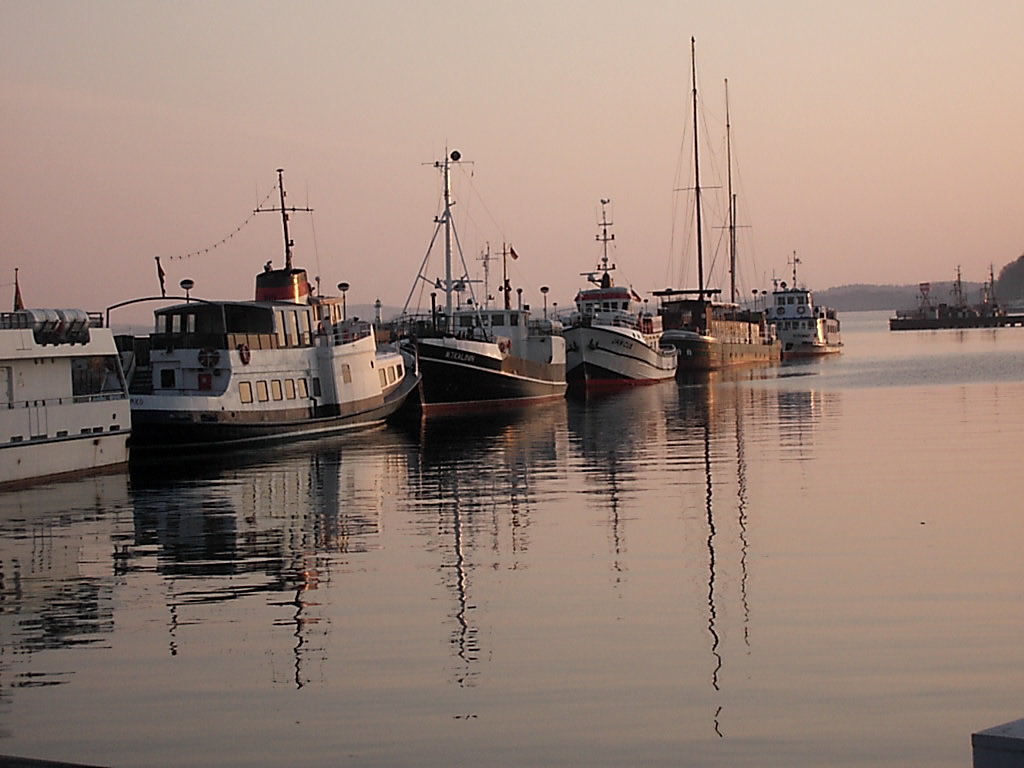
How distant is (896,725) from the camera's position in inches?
572

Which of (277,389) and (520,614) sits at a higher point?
(277,389)

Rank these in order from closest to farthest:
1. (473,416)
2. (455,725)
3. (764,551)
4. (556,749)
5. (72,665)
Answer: (556,749)
(455,725)
(72,665)
(764,551)
(473,416)

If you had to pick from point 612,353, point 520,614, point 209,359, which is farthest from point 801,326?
point 520,614

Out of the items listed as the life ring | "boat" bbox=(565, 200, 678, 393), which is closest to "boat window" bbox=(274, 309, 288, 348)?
the life ring

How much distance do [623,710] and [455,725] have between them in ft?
5.64

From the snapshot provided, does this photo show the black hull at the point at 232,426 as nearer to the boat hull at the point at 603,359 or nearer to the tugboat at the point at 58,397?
the tugboat at the point at 58,397

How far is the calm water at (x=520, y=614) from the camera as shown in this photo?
14.5 metres

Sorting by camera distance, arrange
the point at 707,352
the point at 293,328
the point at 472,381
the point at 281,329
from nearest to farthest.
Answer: the point at 281,329
the point at 293,328
the point at 472,381
the point at 707,352

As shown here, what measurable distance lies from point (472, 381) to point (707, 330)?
53.2m

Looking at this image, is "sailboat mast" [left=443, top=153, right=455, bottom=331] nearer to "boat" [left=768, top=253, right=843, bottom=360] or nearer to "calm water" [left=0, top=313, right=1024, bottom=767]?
"calm water" [left=0, top=313, right=1024, bottom=767]

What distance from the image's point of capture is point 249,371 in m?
48.5

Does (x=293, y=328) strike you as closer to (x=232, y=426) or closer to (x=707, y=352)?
(x=232, y=426)

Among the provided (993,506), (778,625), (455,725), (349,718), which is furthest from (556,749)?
(993,506)

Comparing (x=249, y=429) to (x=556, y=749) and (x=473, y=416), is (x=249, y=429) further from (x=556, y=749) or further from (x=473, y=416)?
(x=556, y=749)
